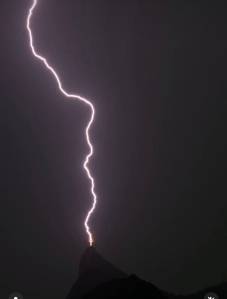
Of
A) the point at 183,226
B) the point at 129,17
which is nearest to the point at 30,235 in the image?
the point at 183,226

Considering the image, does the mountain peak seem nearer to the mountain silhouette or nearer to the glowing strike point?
the mountain silhouette

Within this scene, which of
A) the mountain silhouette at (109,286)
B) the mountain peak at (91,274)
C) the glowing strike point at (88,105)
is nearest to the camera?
the mountain silhouette at (109,286)

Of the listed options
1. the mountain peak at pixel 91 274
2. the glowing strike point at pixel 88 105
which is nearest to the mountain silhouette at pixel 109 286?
the mountain peak at pixel 91 274

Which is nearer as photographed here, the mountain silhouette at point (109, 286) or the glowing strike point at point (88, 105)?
the mountain silhouette at point (109, 286)

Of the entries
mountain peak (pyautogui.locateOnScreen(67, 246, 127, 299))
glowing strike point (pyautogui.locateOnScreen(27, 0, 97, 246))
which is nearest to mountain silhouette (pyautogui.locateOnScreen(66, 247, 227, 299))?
mountain peak (pyautogui.locateOnScreen(67, 246, 127, 299))

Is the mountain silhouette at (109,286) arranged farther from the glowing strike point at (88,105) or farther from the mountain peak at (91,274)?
the glowing strike point at (88,105)

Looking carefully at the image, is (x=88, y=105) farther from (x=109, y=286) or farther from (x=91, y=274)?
(x=109, y=286)

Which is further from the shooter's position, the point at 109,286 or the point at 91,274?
the point at 91,274

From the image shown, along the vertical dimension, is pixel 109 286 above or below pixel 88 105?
below

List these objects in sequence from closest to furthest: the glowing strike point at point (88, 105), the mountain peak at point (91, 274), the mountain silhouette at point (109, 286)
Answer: the mountain silhouette at point (109, 286), the mountain peak at point (91, 274), the glowing strike point at point (88, 105)

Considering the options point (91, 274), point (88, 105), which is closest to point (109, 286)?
point (91, 274)

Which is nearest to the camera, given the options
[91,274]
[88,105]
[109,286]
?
[109,286]

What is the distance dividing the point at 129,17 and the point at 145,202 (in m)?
1.13

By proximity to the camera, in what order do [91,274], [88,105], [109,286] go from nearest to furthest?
[109,286] → [91,274] → [88,105]
